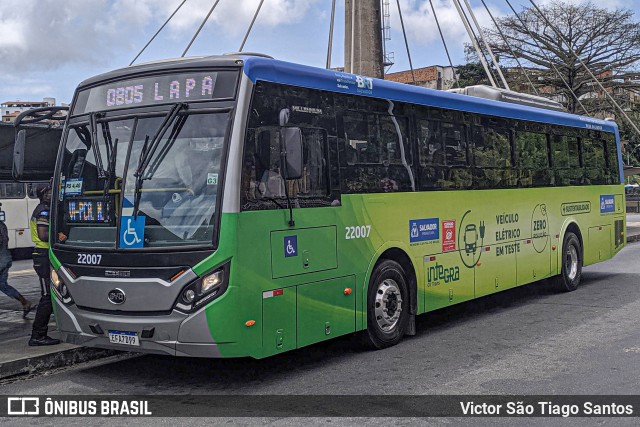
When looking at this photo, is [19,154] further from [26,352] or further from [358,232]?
[358,232]

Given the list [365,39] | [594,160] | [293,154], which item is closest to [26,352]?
[293,154]

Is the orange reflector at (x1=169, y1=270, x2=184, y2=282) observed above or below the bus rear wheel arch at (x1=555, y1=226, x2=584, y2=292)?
above

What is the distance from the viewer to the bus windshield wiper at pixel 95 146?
716 centimetres

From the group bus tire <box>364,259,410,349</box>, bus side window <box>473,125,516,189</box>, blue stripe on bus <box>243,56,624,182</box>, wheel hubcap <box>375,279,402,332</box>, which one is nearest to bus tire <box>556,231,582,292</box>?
blue stripe on bus <box>243,56,624,182</box>

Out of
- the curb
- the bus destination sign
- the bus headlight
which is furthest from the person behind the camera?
the curb

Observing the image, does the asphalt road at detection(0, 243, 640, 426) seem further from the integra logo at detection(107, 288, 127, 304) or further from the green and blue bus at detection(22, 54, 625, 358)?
the integra logo at detection(107, 288, 127, 304)

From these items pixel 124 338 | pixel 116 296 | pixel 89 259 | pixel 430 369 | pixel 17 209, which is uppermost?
pixel 17 209

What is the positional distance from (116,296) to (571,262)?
9.01 m

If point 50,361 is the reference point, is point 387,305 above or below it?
above

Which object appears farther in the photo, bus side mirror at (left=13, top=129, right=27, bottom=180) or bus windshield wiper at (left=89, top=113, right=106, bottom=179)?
bus side mirror at (left=13, top=129, right=27, bottom=180)

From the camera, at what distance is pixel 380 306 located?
848 cm

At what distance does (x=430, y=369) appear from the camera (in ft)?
24.7

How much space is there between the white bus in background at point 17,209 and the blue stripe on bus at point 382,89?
45.6 feet

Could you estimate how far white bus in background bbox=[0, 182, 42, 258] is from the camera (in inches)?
805
